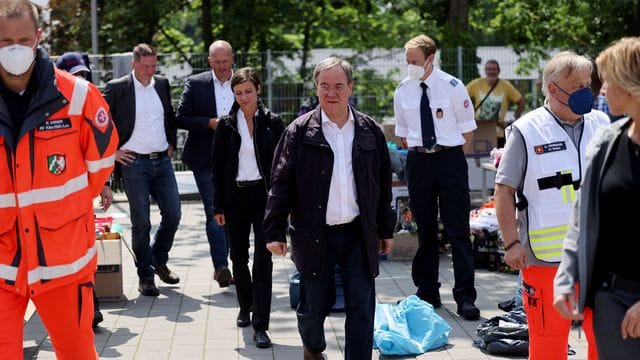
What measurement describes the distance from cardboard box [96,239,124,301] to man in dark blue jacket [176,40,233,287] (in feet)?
2.87

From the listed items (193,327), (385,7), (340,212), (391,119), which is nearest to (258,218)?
(193,327)

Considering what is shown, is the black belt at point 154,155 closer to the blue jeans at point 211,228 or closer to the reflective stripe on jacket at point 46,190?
the blue jeans at point 211,228

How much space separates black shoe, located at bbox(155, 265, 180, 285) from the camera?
961cm

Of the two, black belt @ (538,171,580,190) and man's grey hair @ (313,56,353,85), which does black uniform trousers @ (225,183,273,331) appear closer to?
man's grey hair @ (313,56,353,85)

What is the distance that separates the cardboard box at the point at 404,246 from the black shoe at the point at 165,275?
7.40ft

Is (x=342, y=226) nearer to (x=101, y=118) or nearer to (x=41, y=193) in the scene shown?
(x=101, y=118)

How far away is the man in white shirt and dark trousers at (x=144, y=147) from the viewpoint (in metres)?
9.12

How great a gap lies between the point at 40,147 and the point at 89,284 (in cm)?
69

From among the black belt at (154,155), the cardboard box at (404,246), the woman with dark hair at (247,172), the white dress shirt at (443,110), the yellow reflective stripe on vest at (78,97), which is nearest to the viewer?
the yellow reflective stripe on vest at (78,97)

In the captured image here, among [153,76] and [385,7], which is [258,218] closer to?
[153,76]

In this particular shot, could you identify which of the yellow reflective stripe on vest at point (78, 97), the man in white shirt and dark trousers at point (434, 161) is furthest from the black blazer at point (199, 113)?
the yellow reflective stripe on vest at point (78, 97)

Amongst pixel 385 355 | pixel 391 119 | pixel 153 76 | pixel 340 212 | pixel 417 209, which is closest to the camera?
pixel 340 212

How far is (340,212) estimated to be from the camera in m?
5.89

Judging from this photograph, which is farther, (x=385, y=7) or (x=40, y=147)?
(x=385, y=7)
